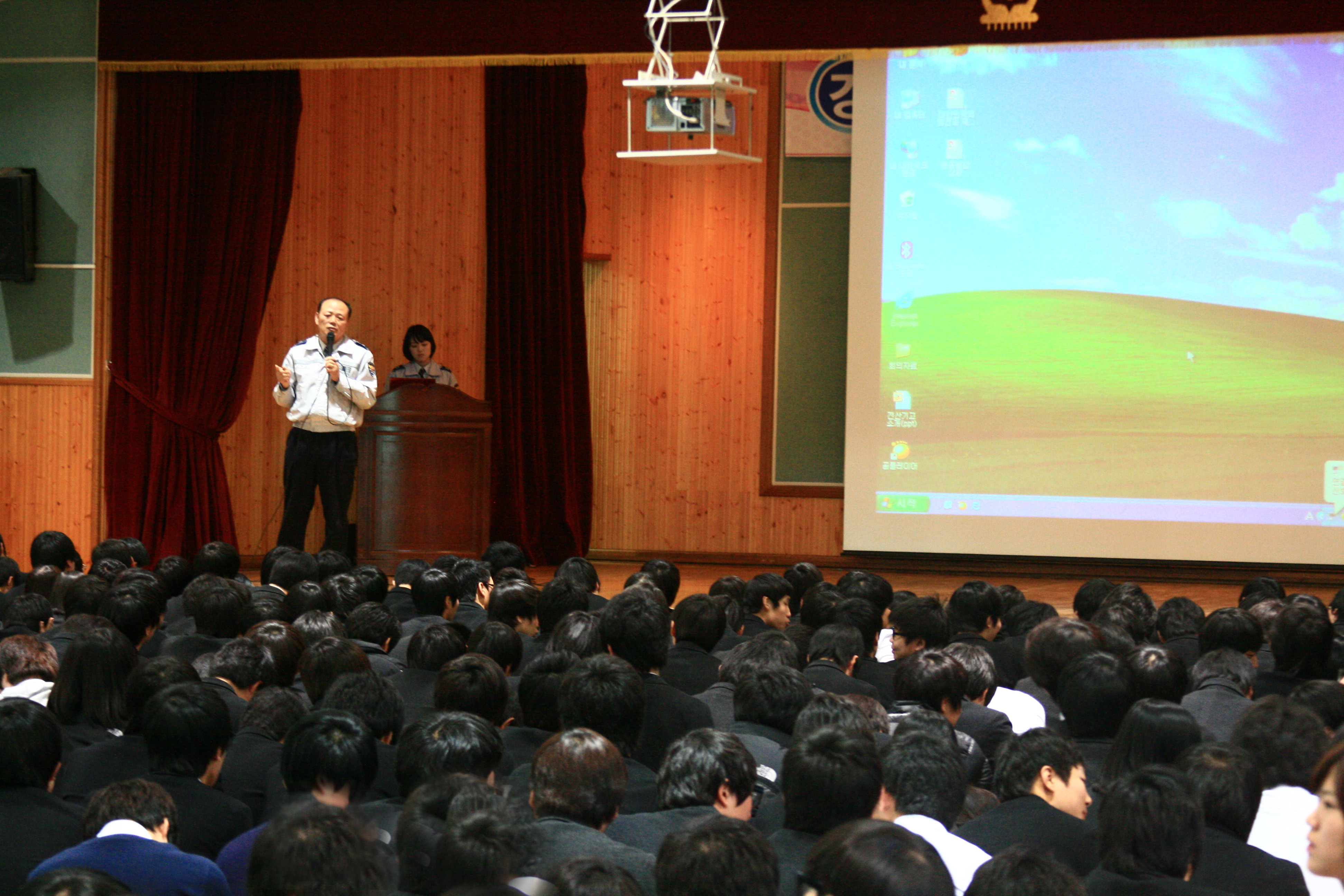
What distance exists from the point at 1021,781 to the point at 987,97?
Result: 5331 millimetres

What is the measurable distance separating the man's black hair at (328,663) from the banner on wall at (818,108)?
5.42 metres

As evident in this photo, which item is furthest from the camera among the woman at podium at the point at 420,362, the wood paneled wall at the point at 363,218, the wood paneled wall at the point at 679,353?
the wood paneled wall at the point at 363,218

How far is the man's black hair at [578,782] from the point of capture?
7.07 ft

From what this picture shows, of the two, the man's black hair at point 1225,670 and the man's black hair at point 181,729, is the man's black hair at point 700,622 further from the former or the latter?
the man's black hair at point 181,729

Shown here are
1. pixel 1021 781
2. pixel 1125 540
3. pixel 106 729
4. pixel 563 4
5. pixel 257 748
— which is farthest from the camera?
pixel 1125 540

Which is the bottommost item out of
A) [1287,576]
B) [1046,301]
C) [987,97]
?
[1287,576]

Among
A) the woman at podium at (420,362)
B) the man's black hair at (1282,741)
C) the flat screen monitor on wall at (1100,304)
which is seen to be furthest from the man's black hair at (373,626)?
the flat screen monitor on wall at (1100,304)

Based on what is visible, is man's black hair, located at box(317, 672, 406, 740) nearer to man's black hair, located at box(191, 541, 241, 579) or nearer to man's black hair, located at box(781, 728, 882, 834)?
man's black hair, located at box(781, 728, 882, 834)

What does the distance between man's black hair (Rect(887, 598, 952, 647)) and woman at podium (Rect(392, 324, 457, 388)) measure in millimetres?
3953

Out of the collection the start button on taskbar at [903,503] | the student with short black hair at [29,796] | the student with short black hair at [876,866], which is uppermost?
the start button on taskbar at [903,503]

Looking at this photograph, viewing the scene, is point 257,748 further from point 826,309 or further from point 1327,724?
point 826,309

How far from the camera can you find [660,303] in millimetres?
8055

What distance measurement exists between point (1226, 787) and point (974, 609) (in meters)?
2.02

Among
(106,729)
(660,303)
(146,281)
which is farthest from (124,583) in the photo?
(660,303)
